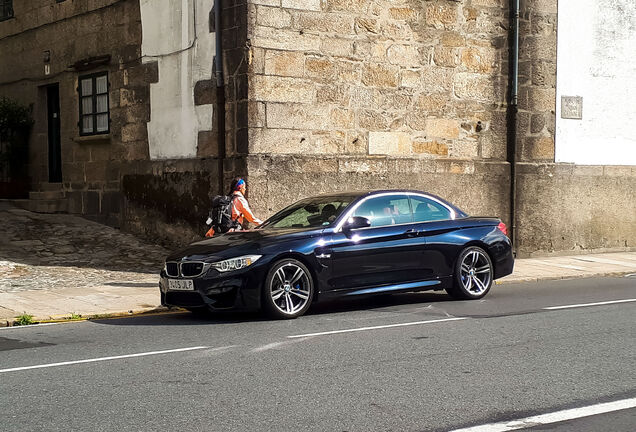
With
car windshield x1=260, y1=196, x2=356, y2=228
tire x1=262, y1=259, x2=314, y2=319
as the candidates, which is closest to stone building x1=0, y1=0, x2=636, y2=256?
car windshield x1=260, y1=196, x2=356, y2=228

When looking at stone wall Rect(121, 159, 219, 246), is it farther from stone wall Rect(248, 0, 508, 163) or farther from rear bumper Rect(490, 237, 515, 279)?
rear bumper Rect(490, 237, 515, 279)

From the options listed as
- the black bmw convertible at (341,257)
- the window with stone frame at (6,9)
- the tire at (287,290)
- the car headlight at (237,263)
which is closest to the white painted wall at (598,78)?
the black bmw convertible at (341,257)

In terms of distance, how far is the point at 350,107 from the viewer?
16.8m

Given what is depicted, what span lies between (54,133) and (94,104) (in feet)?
7.96

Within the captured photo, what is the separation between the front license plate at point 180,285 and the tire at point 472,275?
3.58 meters

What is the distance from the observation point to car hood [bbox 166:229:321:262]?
10.1m

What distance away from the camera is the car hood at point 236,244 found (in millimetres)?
10148

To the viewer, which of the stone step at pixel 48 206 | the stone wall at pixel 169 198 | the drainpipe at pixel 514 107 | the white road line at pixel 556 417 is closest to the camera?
the white road line at pixel 556 417

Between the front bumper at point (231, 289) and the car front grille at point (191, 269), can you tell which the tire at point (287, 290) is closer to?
the front bumper at point (231, 289)

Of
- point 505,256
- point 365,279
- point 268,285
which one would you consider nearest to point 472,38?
point 505,256

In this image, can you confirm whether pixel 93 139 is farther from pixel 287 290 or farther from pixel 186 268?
pixel 287 290

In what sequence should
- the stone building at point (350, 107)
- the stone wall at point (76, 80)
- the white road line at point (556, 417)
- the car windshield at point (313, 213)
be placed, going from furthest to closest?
the stone wall at point (76, 80), the stone building at point (350, 107), the car windshield at point (313, 213), the white road line at point (556, 417)

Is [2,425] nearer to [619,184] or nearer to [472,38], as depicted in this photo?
[472,38]

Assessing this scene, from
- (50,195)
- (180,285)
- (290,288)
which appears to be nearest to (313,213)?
(290,288)
